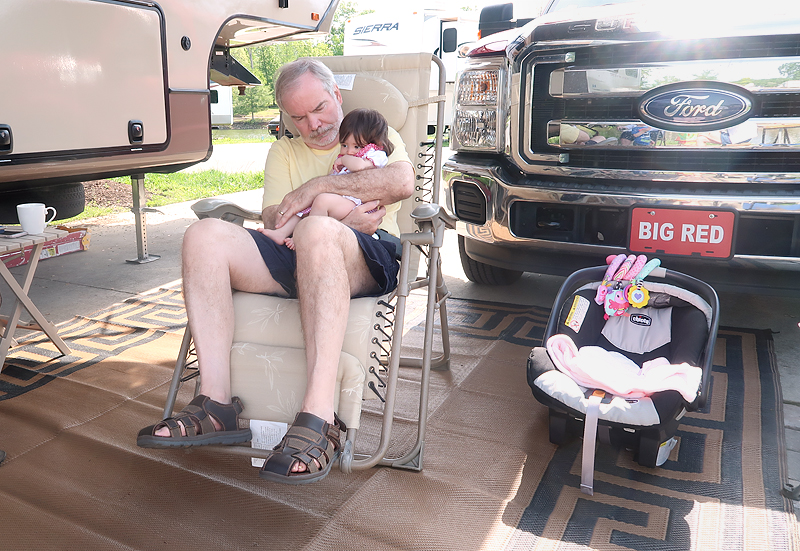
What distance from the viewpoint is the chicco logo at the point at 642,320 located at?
81.2 inches

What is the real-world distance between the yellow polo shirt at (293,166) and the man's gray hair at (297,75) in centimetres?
19

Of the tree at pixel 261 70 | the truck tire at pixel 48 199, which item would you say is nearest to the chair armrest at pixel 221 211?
the truck tire at pixel 48 199

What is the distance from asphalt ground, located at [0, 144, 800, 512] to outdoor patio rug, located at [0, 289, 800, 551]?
12cm

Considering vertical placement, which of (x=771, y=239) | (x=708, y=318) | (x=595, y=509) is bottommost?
(x=595, y=509)

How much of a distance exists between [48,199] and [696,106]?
3.66 m

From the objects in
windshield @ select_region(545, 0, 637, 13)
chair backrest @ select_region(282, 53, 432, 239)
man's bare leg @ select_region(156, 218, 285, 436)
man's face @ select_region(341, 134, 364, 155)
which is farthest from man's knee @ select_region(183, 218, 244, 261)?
windshield @ select_region(545, 0, 637, 13)

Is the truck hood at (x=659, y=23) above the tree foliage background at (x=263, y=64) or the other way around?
the other way around

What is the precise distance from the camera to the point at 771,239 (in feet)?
7.33

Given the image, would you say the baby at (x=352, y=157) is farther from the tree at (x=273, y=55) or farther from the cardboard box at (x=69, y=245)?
the tree at (x=273, y=55)

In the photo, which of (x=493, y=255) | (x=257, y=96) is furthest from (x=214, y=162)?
(x=257, y=96)

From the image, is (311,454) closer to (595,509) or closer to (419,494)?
(419,494)

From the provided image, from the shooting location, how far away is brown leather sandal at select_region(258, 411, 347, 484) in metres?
1.49

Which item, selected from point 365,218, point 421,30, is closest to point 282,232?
point 365,218

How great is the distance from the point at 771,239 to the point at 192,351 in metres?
Result: 2.08
